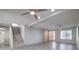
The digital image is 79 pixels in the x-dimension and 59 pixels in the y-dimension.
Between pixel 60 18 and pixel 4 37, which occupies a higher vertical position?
pixel 60 18

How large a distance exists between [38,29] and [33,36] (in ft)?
0.61

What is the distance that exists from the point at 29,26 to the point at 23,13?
0.30 metres

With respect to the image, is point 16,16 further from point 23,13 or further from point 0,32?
point 0,32

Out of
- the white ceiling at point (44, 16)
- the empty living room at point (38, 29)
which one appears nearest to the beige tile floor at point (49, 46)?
the empty living room at point (38, 29)

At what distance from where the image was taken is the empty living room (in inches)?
83.4

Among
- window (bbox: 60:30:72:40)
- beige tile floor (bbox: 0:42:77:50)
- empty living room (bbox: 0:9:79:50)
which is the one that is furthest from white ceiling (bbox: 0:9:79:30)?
beige tile floor (bbox: 0:42:77:50)

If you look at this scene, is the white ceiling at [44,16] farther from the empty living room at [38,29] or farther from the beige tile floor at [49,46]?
the beige tile floor at [49,46]

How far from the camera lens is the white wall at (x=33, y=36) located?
222cm

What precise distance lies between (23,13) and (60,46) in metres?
1.03

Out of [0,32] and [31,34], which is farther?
[31,34]

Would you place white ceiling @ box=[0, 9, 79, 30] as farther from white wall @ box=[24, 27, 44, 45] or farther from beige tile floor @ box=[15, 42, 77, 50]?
beige tile floor @ box=[15, 42, 77, 50]
